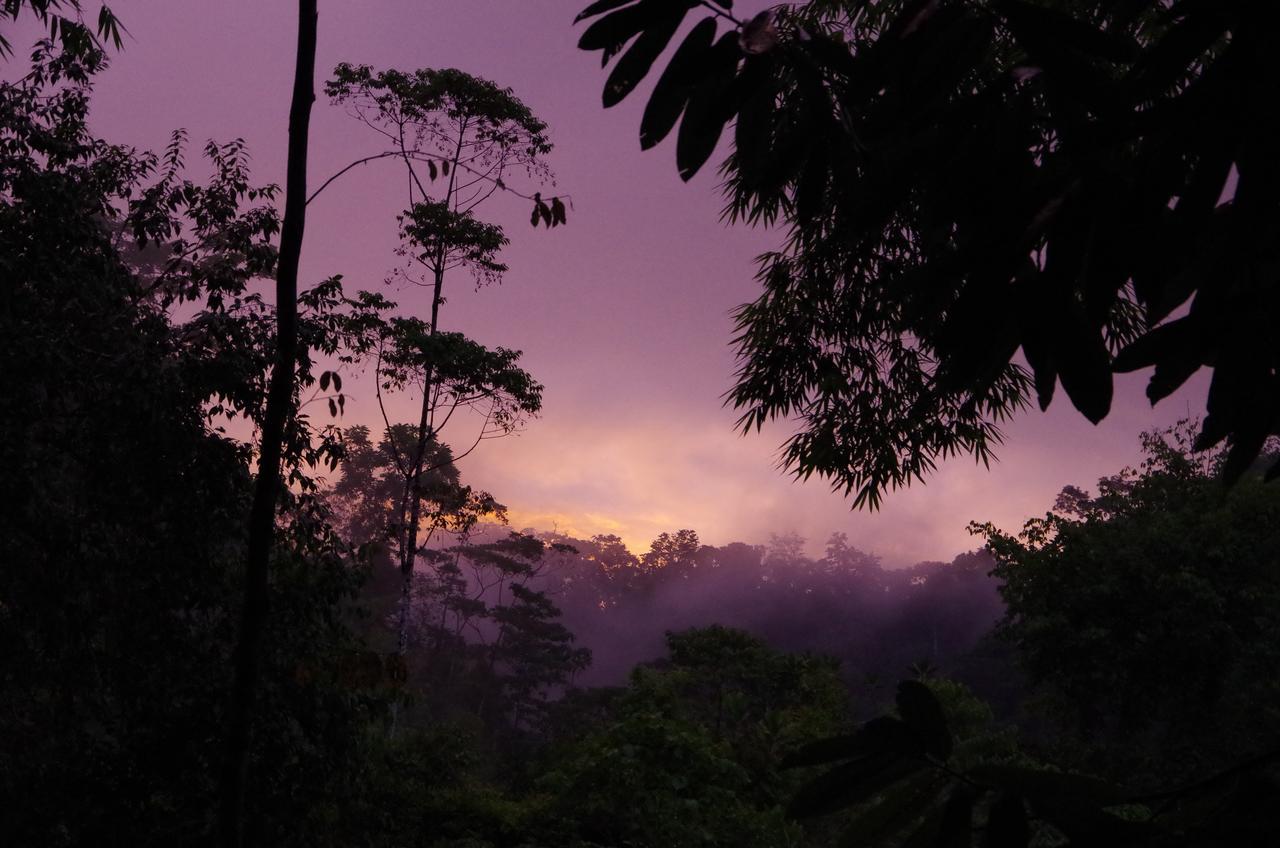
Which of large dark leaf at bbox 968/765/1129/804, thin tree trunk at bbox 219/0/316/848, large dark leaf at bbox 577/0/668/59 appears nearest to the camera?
large dark leaf at bbox 968/765/1129/804

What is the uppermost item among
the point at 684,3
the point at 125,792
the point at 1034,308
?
the point at 684,3

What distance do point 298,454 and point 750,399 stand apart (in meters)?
4.55

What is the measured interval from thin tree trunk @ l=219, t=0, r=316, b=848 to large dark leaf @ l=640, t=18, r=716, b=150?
9.84 ft

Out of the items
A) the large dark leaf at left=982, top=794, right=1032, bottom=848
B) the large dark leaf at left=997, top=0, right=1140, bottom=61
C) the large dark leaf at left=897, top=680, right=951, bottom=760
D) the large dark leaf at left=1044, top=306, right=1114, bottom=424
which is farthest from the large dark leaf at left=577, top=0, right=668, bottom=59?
the large dark leaf at left=982, top=794, right=1032, bottom=848

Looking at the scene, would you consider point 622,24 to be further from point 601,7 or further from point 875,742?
point 875,742

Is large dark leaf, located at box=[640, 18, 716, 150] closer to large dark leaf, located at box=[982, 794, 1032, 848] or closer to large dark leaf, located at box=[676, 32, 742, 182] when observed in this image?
large dark leaf, located at box=[676, 32, 742, 182]

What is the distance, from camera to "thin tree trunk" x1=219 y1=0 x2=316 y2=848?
3529 mm

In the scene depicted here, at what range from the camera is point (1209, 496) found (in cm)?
2108

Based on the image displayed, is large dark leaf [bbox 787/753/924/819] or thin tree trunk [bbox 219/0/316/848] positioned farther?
thin tree trunk [bbox 219/0/316/848]

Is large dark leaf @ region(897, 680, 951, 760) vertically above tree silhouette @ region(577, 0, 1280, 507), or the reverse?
tree silhouette @ region(577, 0, 1280, 507)

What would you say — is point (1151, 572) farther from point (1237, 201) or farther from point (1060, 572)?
point (1237, 201)

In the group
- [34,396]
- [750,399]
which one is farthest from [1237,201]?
[750,399]

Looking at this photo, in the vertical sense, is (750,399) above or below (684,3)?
above

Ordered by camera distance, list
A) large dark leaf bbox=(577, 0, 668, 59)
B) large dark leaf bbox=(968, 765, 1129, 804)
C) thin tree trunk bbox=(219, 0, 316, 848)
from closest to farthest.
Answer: large dark leaf bbox=(968, 765, 1129, 804) < large dark leaf bbox=(577, 0, 668, 59) < thin tree trunk bbox=(219, 0, 316, 848)
